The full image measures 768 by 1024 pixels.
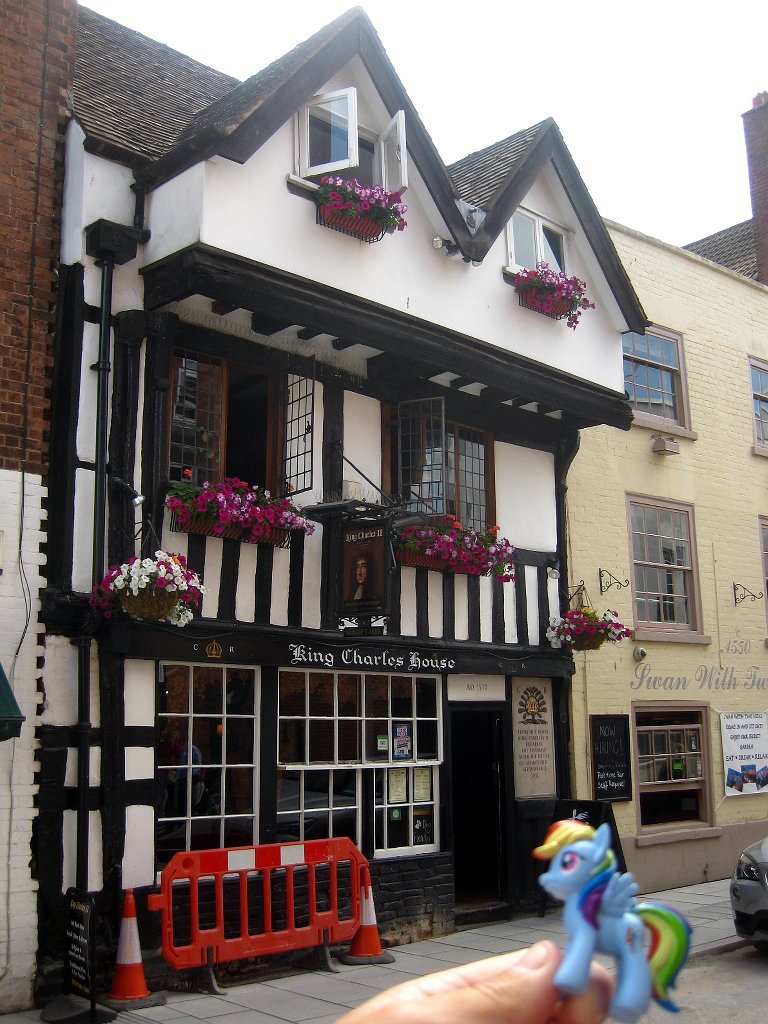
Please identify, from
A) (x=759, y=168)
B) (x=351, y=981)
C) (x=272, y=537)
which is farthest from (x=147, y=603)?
(x=759, y=168)

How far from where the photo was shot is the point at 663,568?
1476cm

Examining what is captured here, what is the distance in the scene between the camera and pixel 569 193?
1286cm

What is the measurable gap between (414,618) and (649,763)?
4.99 metres

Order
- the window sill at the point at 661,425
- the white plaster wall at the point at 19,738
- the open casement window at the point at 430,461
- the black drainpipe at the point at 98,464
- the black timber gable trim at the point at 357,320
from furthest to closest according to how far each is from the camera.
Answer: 1. the window sill at the point at 661,425
2. the open casement window at the point at 430,461
3. the black timber gable trim at the point at 357,320
4. the black drainpipe at the point at 98,464
5. the white plaster wall at the point at 19,738

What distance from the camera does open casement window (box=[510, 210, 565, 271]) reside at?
40.8ft

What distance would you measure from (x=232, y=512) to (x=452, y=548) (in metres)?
2.81

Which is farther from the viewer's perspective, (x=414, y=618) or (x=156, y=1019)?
(x=414, y=618)

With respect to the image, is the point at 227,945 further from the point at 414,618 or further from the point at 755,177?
the point at 755,177

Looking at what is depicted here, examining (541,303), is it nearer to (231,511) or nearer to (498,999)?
(231,511)

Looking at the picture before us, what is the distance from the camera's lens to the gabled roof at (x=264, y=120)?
9039 mm

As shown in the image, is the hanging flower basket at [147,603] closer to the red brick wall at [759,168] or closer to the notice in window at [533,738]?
the notice in window at [533,738]

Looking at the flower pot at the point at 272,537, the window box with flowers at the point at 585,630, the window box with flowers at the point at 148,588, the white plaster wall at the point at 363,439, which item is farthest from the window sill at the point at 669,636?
the window box with flowers at the point at 148,588

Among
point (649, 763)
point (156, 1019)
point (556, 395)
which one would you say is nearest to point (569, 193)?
point (556, 395)

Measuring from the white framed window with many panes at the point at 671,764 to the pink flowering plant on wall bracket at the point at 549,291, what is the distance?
5.52m
